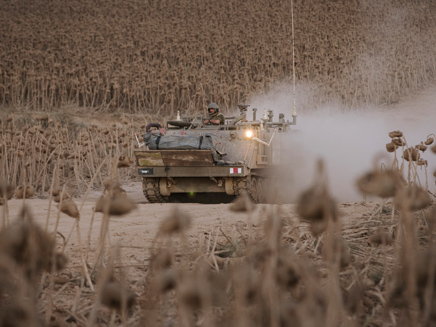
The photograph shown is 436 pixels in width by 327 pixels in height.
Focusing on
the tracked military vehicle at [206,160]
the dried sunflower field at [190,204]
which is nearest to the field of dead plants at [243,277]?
the dried sunflower field at [190,204]

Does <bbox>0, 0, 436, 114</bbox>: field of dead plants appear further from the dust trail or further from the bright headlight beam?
the bright headlight beam

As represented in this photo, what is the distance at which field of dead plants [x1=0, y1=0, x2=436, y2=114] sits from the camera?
880 inches

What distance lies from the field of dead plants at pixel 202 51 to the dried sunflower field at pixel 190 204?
0.42ft

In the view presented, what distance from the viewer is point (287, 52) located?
94.5 feet

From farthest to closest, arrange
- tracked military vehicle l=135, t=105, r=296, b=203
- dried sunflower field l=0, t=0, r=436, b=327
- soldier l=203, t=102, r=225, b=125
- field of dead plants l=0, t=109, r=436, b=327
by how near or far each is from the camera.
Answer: soldier l=203, t=102, r=225, b=125 → tracked military vehicle l=135, t=105, r=296, b=203 → dried sunflower field l=0, t=0, r=436, b=327 → field of dead plants l=0, t=109, r=436, b=327

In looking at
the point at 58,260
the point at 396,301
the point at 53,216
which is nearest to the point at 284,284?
the point at 396,301

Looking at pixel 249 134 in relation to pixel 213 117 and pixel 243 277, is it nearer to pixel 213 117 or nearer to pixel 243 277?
pixel 213 117

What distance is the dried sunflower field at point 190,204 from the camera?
180 centimetres

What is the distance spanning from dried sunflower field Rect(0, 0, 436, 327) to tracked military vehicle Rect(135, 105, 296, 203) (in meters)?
0.96

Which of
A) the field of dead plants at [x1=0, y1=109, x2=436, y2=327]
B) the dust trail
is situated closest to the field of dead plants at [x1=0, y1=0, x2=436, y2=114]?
the dust trail

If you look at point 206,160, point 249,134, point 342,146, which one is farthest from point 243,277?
point 342,146

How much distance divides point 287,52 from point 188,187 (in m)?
19.4

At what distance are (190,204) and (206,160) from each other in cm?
99

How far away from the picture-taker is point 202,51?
28.2 metres
